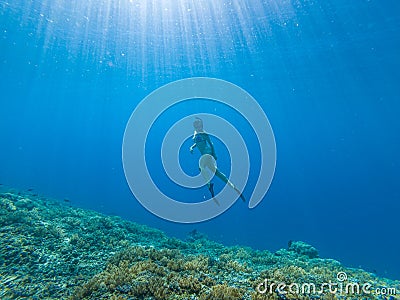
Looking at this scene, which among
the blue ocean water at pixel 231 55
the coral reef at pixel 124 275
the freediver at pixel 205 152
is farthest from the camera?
the blue ocean water at pixel 231 55

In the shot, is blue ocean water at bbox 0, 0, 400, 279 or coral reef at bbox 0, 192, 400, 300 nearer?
coral reef at bbox 0, 192, 400, 300

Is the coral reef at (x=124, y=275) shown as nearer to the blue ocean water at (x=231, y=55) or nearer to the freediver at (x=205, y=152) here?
the freediver at (x=205, y=152)

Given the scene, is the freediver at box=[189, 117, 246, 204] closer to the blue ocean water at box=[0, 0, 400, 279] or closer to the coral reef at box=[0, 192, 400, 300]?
the coral reef at box=[0, 192, 400, 300]

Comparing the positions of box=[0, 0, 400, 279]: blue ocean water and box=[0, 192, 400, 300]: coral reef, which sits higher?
box=[0, 0, 400, 279]: blue ocean water

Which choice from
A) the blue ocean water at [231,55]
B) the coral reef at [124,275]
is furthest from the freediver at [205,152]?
the blue ocean water at [231,55]

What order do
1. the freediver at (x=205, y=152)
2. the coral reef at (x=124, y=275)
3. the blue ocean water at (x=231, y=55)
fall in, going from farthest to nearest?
1. the blue ocean water at (x=231, y=55)
2. the freediver at (x=205, y=152)
3. the coral reef at (x=124, y=275)

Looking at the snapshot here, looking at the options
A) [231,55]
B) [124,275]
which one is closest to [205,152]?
[124,275]

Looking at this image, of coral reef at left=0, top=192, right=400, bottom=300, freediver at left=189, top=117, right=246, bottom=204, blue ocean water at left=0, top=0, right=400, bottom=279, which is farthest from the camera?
blue ocean water at left=0, top=0, right=400, bottom=279

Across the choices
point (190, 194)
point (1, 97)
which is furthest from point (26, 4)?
point (190, 194)

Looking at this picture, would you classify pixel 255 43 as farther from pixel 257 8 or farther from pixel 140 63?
pixel 140 63

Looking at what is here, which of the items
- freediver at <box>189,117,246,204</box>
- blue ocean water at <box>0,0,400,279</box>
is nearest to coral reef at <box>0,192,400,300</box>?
freediver at <box>189,117,246,204</box>

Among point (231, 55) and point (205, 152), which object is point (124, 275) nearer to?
point (205, 152)

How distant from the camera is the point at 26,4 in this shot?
2930 centimetres

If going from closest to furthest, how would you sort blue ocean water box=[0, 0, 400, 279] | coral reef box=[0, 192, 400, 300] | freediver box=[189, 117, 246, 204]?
coral reef box=[0, 192, 400, 300]
freediver box=[189, 117, 246, 204]
blue ocean water box=[0, 0, 400, 279]
